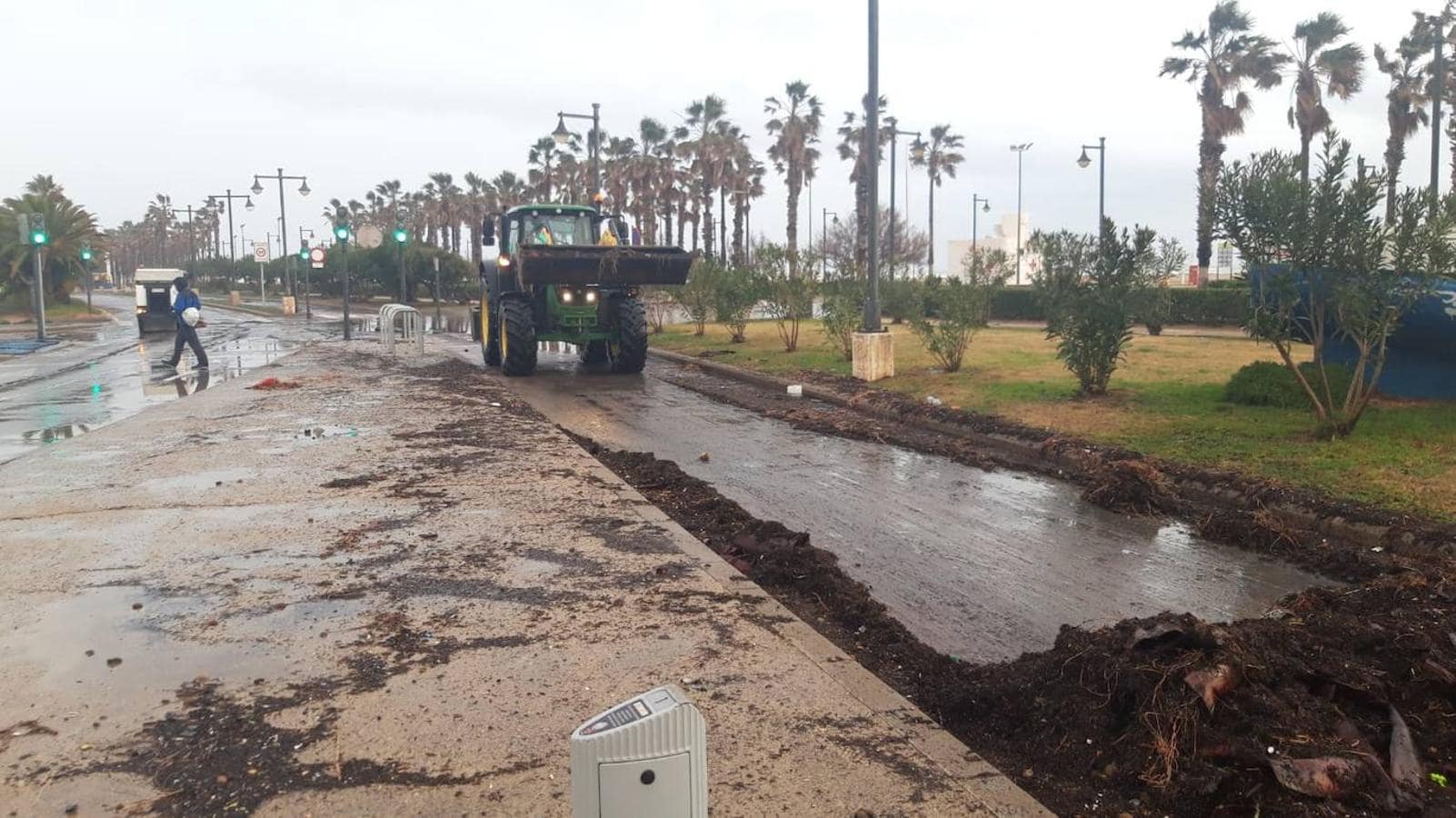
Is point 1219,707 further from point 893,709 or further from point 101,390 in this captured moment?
point 101,390

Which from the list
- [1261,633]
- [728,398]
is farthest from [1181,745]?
[728,398]

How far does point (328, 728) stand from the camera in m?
3.78

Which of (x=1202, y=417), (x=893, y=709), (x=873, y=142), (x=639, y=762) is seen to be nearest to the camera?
(x=639, y=762)

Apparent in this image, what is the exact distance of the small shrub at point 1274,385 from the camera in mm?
11312

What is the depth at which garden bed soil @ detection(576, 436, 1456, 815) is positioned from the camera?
3291 mm

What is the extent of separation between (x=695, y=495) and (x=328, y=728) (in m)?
4.58

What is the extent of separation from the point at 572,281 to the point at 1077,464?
984cm

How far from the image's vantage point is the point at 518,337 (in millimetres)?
17812

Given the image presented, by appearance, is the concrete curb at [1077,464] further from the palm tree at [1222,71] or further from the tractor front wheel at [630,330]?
the palm tree at [1222,71]

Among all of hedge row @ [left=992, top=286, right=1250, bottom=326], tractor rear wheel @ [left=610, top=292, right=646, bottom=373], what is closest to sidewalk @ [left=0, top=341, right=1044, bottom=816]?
tractor rear wheel @ [left=610, top=292, right=646, bottom=373]

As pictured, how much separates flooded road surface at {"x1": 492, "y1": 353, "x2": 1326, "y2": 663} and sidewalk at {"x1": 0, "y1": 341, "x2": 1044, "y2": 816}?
45.1 inches

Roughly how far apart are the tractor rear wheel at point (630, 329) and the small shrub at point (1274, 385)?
1023cm

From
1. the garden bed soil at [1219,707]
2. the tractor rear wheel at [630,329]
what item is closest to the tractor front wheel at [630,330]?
the tractor rear wheel at [630,329]

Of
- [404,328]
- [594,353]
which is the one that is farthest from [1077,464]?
[404,328]
